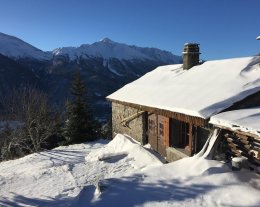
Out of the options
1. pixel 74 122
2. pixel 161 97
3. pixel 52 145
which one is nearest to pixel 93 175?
pixel 161 97

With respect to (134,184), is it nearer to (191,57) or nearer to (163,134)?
(163,134)

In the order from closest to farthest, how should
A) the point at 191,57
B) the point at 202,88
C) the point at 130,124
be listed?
the point at 202,88, the point at 191,57, the point at 130,124

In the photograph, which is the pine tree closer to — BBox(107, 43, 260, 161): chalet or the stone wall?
the stone wall

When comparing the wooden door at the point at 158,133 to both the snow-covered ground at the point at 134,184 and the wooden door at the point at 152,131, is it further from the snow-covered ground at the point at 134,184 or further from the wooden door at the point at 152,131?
the snow-covered ground at the point at 134,184

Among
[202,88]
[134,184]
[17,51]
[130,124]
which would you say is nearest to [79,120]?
[130,124]

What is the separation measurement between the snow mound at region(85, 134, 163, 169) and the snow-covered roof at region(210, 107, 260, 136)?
12.9 feet

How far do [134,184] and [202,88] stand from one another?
4.89 metres

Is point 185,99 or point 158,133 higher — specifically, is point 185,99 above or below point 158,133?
above

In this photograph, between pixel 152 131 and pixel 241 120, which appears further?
pixel 152 131

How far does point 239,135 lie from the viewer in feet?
28.4

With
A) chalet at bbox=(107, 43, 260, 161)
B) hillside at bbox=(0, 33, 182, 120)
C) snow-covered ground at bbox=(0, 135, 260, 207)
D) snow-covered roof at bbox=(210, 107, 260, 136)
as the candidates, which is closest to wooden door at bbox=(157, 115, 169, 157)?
chalet at bbox=(107, 43, 260, 161)

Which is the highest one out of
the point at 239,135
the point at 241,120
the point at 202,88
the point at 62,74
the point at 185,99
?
the point at 62,74

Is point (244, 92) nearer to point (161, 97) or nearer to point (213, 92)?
point (213, 92)

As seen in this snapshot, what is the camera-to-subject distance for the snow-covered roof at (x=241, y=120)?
7559mm
